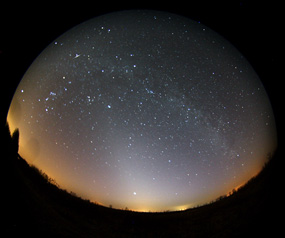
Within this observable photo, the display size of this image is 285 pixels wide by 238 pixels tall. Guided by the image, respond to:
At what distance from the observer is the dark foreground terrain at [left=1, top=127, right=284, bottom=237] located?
2150 millimetres

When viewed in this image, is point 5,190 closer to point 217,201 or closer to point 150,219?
point 150,219

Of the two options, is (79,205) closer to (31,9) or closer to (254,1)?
(31,9)

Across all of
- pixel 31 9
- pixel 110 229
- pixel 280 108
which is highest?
pixel 31 9

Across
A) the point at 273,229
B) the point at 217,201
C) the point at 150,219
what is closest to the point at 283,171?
the point at 273,229

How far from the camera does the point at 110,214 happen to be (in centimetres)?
321

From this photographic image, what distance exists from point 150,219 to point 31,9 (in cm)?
340

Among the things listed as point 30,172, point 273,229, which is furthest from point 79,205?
point 273,229

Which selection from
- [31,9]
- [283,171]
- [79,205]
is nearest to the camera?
[31,9]

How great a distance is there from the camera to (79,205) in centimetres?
312

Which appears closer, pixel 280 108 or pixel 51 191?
pixel 280 108

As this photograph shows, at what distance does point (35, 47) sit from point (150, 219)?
308 centimetres

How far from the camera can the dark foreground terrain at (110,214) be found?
215 cm

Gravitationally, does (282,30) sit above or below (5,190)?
above

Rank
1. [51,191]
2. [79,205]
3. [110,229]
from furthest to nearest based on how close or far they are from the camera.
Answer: [79,205] → [51,191] → [110,229]
